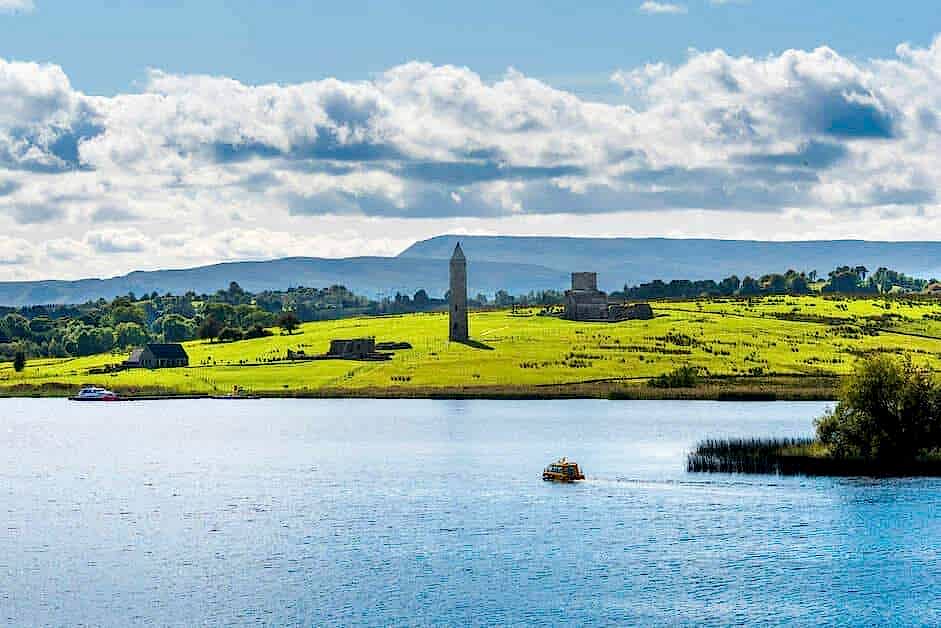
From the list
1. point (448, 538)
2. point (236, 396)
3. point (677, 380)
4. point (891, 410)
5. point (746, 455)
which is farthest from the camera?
point (236, 396)

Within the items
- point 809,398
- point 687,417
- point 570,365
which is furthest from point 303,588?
point 570,365

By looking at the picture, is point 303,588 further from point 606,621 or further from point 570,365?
point 570,365

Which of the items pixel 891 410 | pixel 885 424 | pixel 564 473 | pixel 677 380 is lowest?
pixel 564 473

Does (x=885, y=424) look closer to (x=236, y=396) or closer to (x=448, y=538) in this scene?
(x=448, y=538)

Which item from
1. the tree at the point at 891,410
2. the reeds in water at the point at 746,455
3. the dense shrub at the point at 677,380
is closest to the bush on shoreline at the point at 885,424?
the tree at the point at 891,410

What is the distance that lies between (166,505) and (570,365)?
347ft

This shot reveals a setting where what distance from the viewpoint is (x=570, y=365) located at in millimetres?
188000

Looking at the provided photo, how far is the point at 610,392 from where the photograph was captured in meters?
166

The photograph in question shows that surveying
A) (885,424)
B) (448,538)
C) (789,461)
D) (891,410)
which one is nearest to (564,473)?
(789,461)

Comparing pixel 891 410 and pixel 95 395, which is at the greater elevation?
pixel 891 410

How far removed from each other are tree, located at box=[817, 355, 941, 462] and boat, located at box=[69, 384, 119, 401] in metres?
122

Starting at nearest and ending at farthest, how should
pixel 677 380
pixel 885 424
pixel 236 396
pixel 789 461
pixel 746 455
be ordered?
pixel 885 424 < pixel 789 461 < pixel 746 455 < pixel 677 380 < pixel 236 396

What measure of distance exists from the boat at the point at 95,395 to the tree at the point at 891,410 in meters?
122

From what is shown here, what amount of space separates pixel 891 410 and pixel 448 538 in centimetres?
3274
